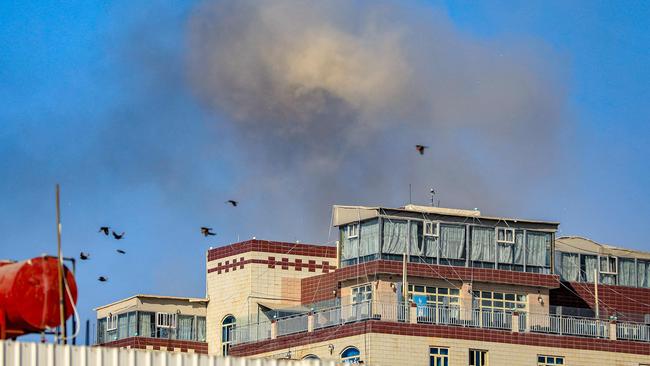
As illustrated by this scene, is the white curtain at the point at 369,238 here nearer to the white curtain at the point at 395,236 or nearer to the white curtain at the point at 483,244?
the white curtain at the point at 395,236

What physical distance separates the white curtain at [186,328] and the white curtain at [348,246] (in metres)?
14.8

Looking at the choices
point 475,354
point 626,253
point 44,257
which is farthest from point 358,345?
point 44,257

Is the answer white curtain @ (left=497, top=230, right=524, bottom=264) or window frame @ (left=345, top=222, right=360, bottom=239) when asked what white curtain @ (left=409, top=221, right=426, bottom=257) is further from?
white curtain @ (left=497, top=230, right=524, bottom=264)

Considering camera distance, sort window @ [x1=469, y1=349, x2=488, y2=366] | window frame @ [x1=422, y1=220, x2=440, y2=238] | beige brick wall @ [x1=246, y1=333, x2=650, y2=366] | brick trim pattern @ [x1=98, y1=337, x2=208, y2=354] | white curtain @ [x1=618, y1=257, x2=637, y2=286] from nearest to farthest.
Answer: beige brick wall @ [x1=246, y1=333, x2=650, y2=366] < window @ [x1=469, y1=349, x2=488, y2=366] < window frame @ [x1=422, y1=220, x2=440, y2=238] < white curtain @ [x1=618, y1=257, x2=637, y2=286] < brick trim pattern @ [x1=98, y1=337, x2=208, y2=354]

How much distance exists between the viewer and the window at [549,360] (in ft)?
314

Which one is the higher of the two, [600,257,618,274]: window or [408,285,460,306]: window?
[600,257,618,274]: window

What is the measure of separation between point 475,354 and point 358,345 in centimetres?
653

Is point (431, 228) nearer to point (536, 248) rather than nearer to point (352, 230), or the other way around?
point (352, 230)

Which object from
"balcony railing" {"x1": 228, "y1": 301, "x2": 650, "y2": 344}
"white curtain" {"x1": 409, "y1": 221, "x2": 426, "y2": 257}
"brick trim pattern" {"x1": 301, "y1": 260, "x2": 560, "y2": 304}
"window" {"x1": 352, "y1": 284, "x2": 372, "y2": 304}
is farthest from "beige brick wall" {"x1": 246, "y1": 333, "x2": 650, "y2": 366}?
"white curtain" {"x1": 409, "y1": 221, "x2": 426, "y2": 257}

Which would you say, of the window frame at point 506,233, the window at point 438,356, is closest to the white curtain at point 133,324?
the window at point 438,356

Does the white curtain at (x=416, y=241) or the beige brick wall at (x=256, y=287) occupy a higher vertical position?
the white curtain at (x=416, y=241)

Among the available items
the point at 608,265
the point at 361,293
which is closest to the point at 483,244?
the point at 361,293

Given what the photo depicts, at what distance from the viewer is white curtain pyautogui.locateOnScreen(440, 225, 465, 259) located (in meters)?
99.4

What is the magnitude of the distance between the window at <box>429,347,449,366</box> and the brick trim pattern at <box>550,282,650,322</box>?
1151cm
